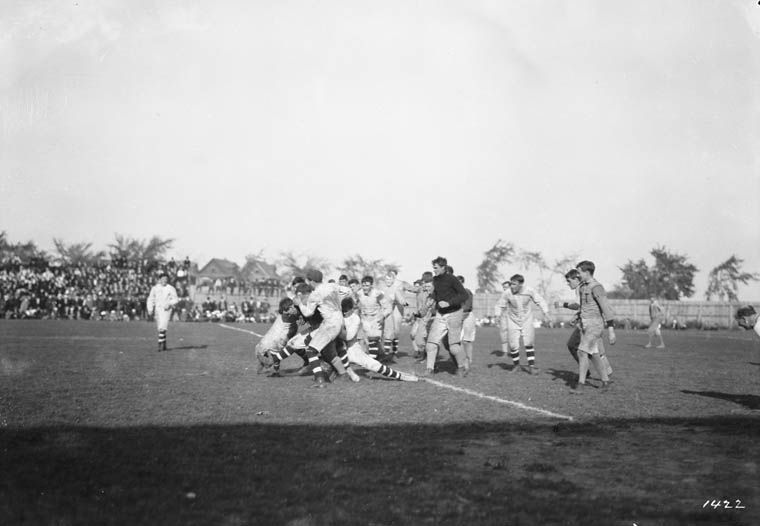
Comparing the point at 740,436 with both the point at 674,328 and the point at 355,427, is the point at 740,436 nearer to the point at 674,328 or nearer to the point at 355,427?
the point at 355,427

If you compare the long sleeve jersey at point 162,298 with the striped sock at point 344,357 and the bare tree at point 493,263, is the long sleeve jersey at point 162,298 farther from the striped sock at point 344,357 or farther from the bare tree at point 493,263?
the bare tree at point 493,263

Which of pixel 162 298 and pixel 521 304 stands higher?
pixel 521 304

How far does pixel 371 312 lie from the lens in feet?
47.6

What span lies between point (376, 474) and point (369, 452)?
738 mm

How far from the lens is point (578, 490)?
469 centimetres

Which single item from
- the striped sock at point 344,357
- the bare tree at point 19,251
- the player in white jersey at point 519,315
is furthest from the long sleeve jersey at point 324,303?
the bare tree at point 19,251

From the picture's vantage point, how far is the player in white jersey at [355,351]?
1088cm

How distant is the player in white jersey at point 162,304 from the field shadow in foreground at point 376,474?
35.0ft

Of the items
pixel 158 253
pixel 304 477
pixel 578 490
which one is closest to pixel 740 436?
pixel 578 490

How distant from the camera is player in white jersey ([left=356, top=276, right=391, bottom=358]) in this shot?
46.9ft

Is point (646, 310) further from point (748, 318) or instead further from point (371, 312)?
point (748, 318)

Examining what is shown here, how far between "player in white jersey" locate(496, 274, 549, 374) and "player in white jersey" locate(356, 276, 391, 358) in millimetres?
2493

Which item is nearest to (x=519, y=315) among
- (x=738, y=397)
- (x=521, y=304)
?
(x=521, y=304)

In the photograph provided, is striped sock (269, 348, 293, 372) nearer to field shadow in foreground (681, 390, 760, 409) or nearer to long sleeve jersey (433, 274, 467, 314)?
long sleeve jersey (433, 274, 467, 314)
